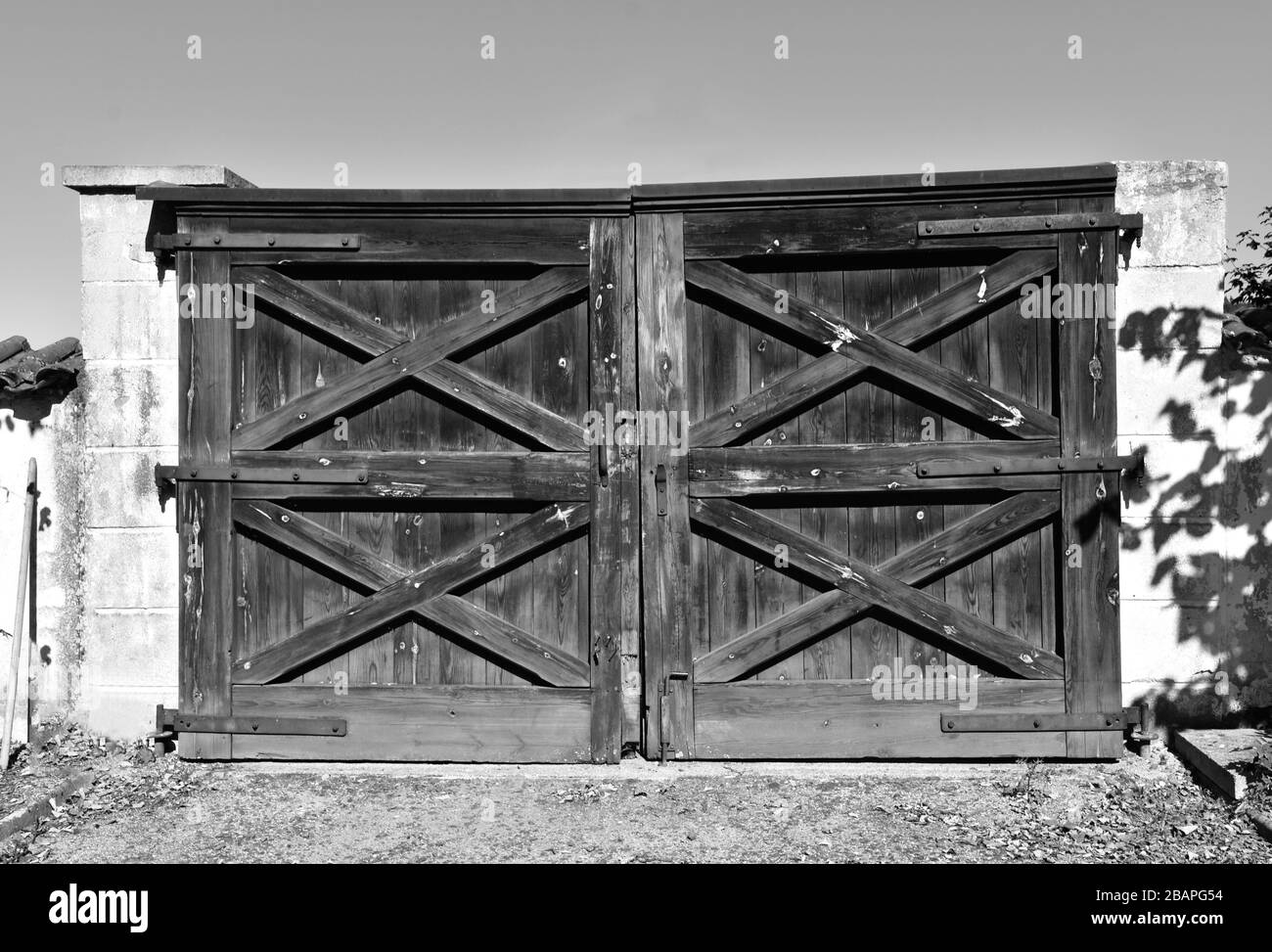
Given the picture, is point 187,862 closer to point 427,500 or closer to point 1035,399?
point 427,500

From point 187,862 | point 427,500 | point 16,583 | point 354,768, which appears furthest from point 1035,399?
point 16,583

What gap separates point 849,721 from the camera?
4.95 meters

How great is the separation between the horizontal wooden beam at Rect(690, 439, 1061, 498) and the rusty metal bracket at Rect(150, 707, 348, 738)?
7.37 feet

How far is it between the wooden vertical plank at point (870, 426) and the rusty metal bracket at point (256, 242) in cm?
261

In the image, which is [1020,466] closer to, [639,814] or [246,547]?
[639,814]

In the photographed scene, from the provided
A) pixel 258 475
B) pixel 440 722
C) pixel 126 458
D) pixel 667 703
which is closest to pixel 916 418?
pixel 667 703

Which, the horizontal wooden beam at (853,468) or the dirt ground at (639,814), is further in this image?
the horizontal wooden beam at (853,468)

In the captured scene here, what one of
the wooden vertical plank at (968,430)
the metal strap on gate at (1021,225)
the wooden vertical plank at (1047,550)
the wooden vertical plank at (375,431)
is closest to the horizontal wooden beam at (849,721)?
the wooden vertical plank at (1047,550)

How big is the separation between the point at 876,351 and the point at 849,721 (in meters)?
1.90

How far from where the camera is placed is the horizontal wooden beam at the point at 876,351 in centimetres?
489

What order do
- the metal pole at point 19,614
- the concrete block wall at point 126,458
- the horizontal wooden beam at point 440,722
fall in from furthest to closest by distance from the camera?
the concrete block wall at point 126,458
the horizontal wooden beam at point 440,722
the metal pole at point 19,614

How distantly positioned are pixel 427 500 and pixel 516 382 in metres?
0.78

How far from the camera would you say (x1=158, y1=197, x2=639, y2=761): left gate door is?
197 inches

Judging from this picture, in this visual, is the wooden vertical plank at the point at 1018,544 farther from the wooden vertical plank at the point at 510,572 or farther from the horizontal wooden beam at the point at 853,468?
the wooden vertical plank at the point at 510,572
